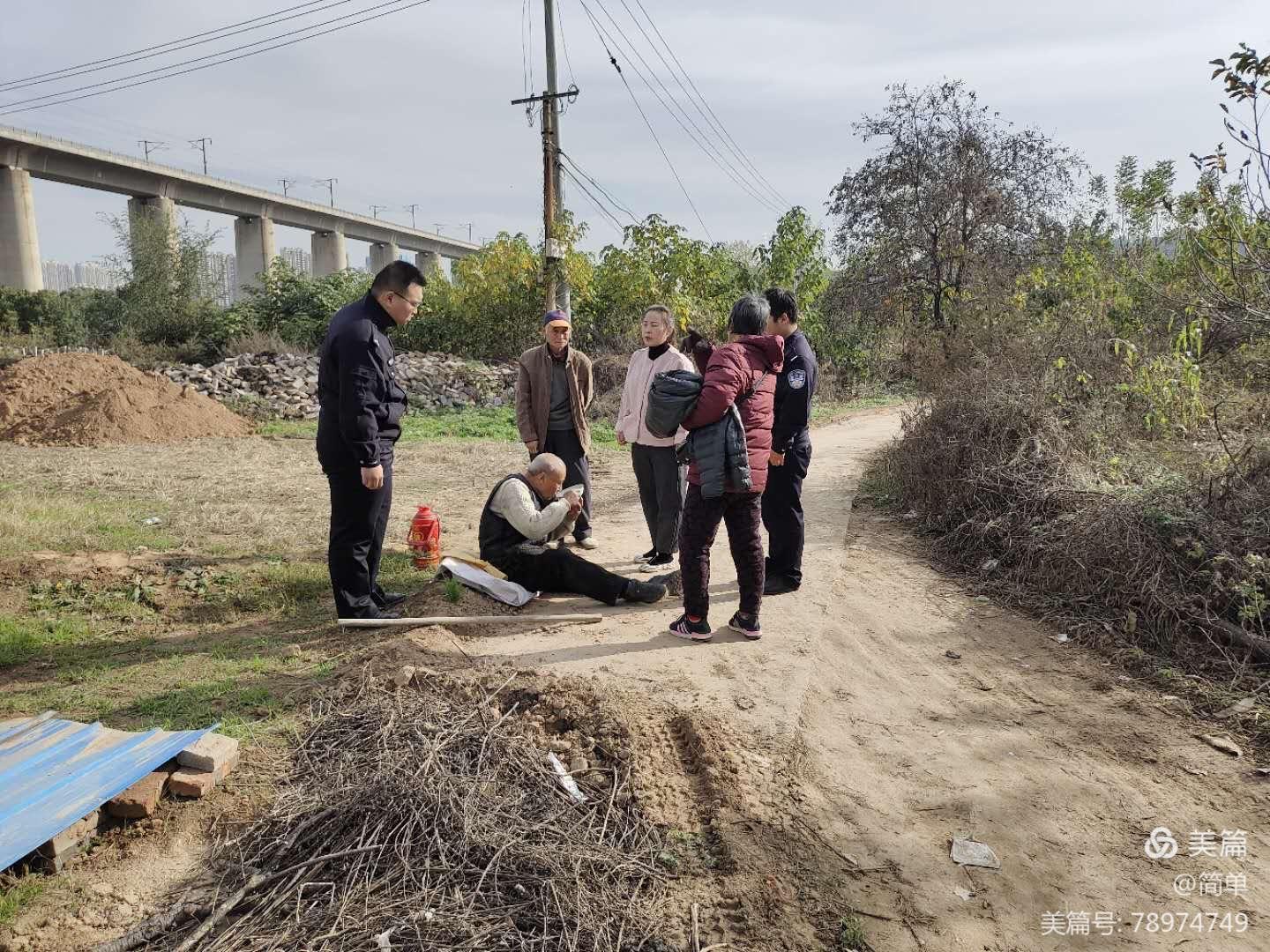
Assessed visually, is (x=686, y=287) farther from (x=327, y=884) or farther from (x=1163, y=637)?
(x=327, y=884)

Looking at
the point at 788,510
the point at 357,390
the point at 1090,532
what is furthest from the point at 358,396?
the point at 1090,532

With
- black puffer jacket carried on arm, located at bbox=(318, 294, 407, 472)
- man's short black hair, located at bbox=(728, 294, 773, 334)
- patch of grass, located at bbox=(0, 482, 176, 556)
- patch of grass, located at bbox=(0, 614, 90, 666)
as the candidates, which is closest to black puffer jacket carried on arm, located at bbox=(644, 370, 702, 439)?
man's short black hair, located at bbox=(728, 294, 773, 334)

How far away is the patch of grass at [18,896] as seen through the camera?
7.50ft

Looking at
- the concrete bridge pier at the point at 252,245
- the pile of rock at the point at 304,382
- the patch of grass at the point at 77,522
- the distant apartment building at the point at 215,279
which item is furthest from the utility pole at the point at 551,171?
the concrete bridge pier at the point at 252,245

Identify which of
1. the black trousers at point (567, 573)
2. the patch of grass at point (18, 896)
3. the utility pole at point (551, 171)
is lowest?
the patch of grass at point (18, 896)

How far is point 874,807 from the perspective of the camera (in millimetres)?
2986

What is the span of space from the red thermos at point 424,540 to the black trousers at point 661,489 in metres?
1.58

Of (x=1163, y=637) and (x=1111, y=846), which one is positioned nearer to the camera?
(x=1111, y=846)

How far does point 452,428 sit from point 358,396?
9.88m

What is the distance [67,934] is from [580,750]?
170cm

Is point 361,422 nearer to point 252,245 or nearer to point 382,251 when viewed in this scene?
point 252,245

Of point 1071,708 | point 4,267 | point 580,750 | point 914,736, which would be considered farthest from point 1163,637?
point 4,267

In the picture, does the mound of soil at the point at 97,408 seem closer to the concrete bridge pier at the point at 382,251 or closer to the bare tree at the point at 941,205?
the bare tree at the point at 941,205

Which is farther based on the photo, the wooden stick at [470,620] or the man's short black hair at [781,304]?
the man's short black hair at [781,304]
